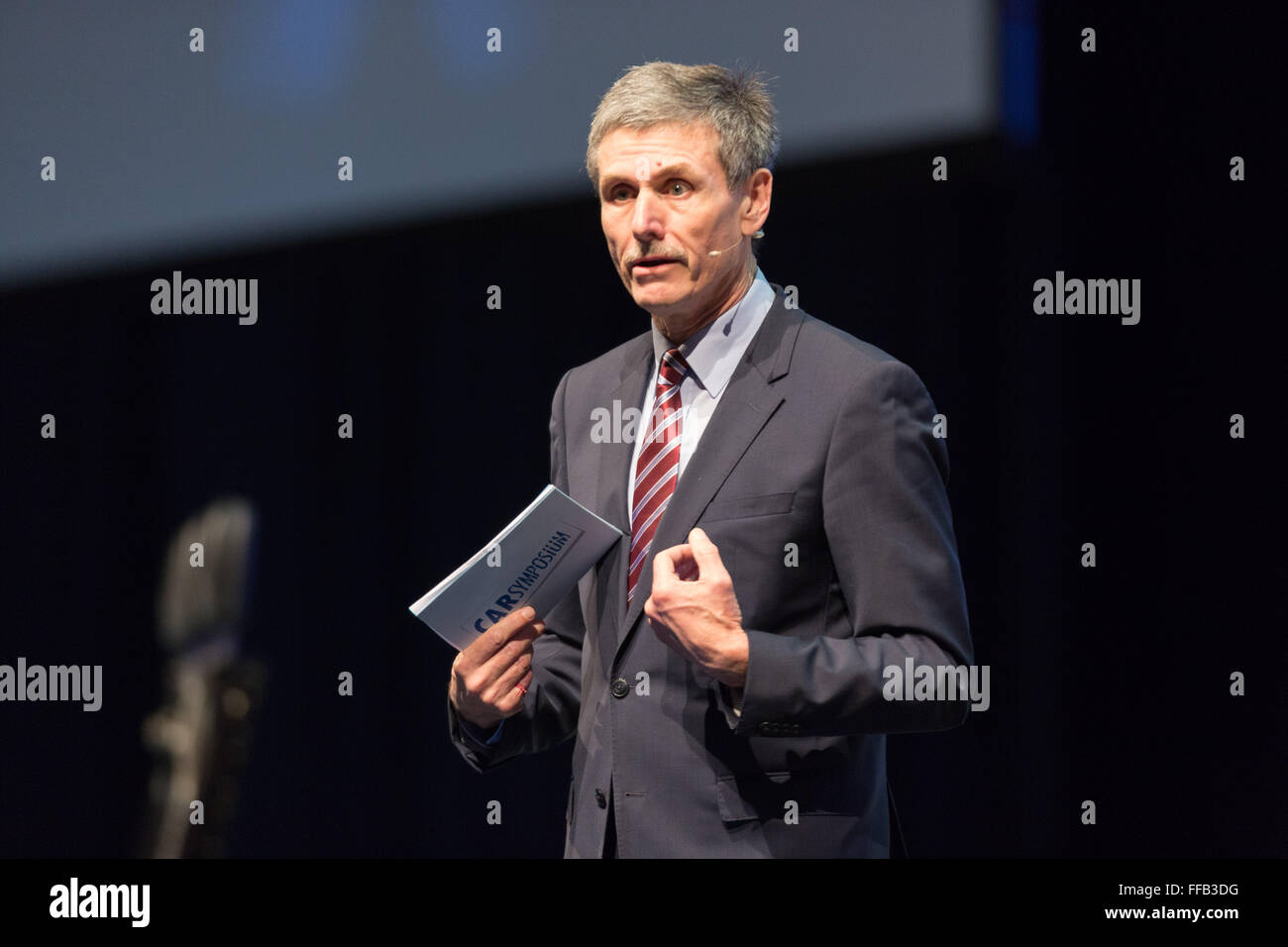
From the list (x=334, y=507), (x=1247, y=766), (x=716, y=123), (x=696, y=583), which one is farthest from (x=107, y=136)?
(x=1247, y=766)

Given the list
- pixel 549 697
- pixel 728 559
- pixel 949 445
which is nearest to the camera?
pixel 728 559

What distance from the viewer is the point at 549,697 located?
2.16 meters

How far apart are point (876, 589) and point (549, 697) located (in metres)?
0.62

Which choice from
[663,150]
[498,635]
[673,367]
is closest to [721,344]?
[673,367]

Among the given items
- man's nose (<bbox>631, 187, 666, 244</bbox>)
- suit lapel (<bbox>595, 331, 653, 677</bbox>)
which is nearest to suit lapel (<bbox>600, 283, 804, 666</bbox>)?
suit lapel (<bbox>595, 331, 653, 677</bbox>)

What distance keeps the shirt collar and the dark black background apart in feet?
3.95

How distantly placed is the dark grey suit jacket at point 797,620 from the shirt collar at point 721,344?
1.9 inches

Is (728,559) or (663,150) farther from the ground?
(663,150)

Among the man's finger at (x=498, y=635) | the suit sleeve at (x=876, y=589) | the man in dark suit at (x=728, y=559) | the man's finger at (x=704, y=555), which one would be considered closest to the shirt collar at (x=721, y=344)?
the man in dark suit at (x=728, y=559)

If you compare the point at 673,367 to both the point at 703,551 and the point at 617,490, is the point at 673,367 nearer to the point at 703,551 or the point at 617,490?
the point at 617,490

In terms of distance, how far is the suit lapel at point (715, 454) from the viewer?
192 centimetres

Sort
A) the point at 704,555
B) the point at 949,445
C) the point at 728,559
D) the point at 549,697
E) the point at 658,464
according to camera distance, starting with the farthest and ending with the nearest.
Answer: the point at 949,445 < the point at 549,697 < the point at 658,464 < the point at 728,559 < the point at 704,555

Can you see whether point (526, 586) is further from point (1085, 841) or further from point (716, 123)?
point (1085, 841)

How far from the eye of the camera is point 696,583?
176cm
